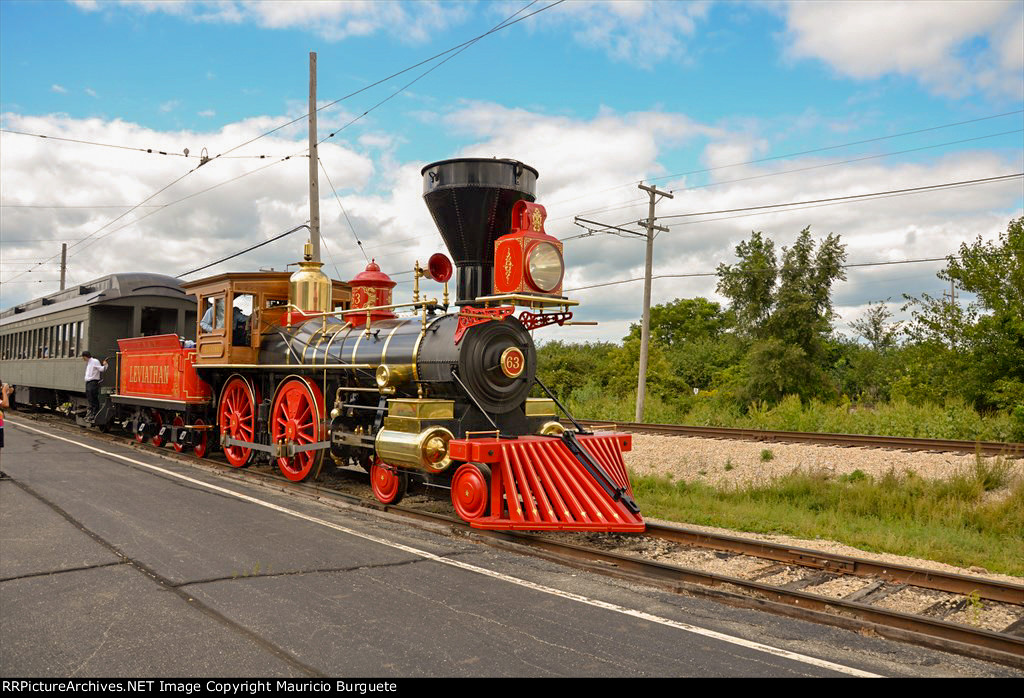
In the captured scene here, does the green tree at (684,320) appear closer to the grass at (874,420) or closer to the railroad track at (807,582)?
the grass at (874,420)

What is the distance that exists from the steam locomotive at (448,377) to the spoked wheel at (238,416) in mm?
33

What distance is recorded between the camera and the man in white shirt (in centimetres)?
1413

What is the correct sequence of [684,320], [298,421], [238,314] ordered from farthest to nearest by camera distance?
[684,320], [238,314], [298,421]

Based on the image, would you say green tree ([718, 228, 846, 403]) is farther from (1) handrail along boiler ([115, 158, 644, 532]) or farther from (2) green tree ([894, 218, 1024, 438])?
(1) handrail along boiler ([115, 158, 644, 532])

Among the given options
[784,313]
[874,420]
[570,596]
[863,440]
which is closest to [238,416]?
[570,596]

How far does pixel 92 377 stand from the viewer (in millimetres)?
14234

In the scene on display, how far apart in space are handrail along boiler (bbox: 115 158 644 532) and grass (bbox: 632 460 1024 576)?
1.73 metres

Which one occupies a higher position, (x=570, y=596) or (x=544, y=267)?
(x=544, y=267)

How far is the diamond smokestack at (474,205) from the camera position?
7.04 metres

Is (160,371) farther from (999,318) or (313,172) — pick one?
(999,318)

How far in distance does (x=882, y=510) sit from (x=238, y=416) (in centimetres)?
858

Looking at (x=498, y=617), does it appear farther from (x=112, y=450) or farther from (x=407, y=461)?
(x=112, y=450)

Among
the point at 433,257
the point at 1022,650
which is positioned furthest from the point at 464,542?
the point at 1022,650
